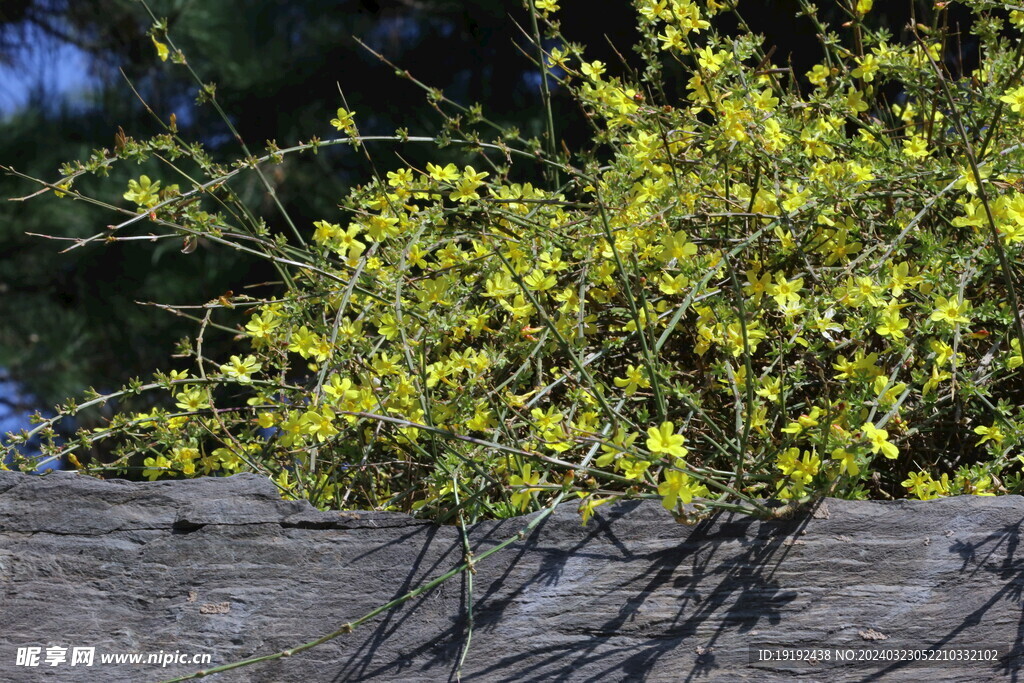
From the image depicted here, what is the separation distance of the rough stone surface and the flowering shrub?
55 millimetres

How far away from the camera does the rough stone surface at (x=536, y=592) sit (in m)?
1.08

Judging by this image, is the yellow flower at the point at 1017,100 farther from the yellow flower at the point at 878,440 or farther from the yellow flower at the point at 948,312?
the yellow flower at the point at 878,440

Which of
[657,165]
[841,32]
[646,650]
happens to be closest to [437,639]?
[646,650]

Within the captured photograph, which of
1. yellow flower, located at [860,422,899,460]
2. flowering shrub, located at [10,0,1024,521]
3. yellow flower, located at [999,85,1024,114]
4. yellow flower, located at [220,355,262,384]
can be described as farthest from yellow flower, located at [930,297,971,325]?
yellow flower, located at [220,355,262,384]

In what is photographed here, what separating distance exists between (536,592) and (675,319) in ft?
1.11

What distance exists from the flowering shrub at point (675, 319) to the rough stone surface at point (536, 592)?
6 cm

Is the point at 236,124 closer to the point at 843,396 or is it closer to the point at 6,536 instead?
the point at 6,536

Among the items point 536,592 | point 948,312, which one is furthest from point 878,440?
point 536,592

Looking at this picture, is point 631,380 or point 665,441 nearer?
point 665,441

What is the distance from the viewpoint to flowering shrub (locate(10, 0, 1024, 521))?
3.59 ft

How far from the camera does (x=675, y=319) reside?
3.57ft

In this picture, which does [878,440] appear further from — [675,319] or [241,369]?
[241,369]

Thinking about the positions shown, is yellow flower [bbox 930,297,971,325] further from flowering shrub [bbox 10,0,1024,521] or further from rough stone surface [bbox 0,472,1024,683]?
rough stone surface [bbox 0,472,1024,683]

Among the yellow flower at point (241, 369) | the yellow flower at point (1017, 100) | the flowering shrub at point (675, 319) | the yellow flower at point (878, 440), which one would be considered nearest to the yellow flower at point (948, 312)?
the flowering shrub at point (675, 319)
